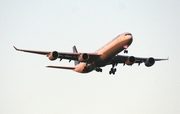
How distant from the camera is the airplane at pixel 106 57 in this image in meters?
59.7

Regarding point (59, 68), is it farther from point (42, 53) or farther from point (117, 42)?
point (117, 42)

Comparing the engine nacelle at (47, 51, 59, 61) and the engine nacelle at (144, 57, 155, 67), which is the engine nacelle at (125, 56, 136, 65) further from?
the engine nacelle at (47, 51, 59, 61)

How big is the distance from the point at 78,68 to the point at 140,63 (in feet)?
33.4

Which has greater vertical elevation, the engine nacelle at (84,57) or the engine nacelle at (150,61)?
the engine nacelle at (84,57)

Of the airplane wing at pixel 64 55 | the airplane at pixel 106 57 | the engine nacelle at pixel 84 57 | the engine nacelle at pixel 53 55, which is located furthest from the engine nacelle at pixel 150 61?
the engine nacelle at pixel 53 55

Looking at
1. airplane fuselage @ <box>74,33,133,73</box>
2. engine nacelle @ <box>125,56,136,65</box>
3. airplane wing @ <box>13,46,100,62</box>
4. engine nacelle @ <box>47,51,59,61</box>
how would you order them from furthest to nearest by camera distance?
engine nacelle @ <box>125,56,136,65</box>, airplane wing @ <box>13,46,100,62</box>, engine nacelle @ <box>47,51,59,61</box>, airplane fuselage @ <box>74,33,133,73</box>

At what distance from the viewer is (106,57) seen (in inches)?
2426

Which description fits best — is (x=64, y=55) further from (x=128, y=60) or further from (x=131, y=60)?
(x=131, y=60)

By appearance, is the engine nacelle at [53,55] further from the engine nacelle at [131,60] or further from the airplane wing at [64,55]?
the engine nacelle at [131,60]

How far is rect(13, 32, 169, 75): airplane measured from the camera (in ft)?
196

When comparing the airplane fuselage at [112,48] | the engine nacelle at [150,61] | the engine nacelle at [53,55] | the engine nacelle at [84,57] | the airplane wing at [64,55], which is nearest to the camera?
the airplane fuselage at [112,48]

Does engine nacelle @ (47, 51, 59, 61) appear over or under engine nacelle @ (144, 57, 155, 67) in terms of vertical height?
over

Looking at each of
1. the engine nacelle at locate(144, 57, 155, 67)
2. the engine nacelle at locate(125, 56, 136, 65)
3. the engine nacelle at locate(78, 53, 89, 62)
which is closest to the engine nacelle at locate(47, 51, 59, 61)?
the engine nacelle at locate(78, 53, 89, 62)

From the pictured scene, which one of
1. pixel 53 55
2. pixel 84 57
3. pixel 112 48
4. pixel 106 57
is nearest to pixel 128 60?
pixel 106 57
